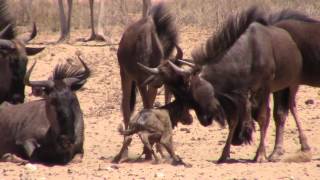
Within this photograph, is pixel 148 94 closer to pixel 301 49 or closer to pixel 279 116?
pixel 279 116

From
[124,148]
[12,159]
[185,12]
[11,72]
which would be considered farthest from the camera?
[185,12]

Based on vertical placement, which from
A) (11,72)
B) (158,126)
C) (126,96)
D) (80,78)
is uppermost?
(80,78)

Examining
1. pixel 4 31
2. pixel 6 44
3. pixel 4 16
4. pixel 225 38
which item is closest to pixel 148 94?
pixel 225 38

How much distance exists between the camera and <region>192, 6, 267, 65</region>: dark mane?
10922 mm

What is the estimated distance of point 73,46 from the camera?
2020 centimetres

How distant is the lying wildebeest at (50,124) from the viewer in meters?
10.9

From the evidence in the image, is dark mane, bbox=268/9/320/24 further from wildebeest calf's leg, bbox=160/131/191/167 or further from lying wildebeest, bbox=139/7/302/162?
wildebeest calf's leg, bbox=160/131/191/167

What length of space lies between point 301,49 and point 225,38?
1.21 meters

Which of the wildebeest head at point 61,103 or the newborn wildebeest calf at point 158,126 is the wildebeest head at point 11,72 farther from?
the newborn wildebeest calf at point 158,126

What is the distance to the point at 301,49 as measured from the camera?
11.7 metres

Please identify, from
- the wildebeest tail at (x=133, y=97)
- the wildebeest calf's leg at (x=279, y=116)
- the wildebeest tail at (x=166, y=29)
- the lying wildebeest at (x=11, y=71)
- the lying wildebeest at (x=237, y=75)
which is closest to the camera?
the lying wildebeest at (x=237, y=75)

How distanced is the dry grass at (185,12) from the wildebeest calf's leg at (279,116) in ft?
28.6

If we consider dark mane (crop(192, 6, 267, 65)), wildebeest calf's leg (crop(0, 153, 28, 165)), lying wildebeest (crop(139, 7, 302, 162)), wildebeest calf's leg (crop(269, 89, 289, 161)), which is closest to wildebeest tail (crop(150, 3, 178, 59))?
dark mane (crop(192, 6, 267, 65))

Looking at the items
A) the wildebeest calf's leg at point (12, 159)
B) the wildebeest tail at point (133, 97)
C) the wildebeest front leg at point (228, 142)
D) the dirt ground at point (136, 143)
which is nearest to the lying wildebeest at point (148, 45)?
the wildebeest tail at point (133, 97)
